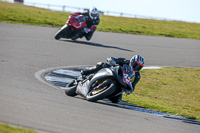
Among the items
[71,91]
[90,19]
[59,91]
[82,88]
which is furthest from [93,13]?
[82,88]

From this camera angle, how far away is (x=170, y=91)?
1216cm

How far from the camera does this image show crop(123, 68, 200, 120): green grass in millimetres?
9500

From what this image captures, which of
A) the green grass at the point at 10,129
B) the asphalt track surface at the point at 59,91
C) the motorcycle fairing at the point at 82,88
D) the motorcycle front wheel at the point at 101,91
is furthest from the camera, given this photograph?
the motorcycle fairing at the point at 82,88

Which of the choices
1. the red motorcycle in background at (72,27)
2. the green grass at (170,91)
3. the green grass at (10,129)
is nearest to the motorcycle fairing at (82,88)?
the green grass at (170,91)

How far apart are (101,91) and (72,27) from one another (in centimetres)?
1164

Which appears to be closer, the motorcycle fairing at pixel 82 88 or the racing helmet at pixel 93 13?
the motorcycle fairing at pixel 82 88

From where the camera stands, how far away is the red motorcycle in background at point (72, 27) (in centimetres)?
1897

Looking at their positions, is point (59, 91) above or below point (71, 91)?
below

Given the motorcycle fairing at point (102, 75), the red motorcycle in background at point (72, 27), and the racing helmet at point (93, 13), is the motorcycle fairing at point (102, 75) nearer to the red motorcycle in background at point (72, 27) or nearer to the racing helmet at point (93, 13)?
the red motorcycle in background at point (72, 27)

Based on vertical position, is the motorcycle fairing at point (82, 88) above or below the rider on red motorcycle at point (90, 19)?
below

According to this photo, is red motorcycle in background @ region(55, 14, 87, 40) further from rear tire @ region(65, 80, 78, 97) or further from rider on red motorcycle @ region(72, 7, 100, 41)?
rear tire @ region(65, 80, 78, 97)

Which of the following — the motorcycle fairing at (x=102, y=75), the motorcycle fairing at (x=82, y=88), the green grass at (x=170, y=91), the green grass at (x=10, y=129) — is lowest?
the green grass at (x=170, y=91)

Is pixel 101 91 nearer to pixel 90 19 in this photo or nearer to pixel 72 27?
pixel 72 27

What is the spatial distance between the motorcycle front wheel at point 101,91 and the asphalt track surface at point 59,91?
0.50ft
